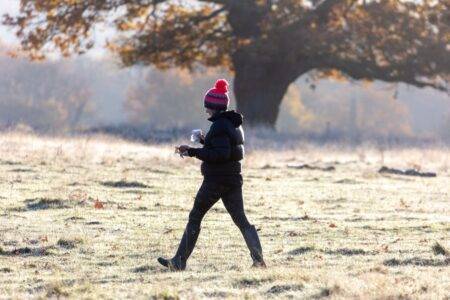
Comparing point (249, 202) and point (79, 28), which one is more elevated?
point (79, 28)

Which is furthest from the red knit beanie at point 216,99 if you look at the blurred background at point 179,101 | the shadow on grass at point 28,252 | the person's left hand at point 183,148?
the blurred background at point 179,101

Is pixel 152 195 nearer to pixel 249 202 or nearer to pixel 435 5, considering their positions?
pixel 249 202

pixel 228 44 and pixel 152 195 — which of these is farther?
pixel 228 44

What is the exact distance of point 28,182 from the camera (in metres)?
19.5

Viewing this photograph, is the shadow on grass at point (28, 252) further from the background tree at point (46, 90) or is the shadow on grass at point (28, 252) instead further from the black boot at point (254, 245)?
the background tree at point (46, 90)

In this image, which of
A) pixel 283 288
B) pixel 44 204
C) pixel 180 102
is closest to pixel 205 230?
pixel 44 204

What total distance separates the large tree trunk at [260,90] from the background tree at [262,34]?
0.09 metres

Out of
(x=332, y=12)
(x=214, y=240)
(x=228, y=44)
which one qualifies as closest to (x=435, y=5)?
(x=332, y=12)

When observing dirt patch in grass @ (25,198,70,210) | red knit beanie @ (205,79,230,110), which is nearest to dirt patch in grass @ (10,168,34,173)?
dirt patch in grass @ (25,198,70,210)

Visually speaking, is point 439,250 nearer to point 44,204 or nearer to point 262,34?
point 44,204

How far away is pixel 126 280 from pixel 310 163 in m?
18.8

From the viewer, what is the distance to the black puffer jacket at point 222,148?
10250 millimetres

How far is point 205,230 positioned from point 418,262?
3.77m

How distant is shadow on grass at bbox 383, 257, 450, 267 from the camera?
11047 millimetres
